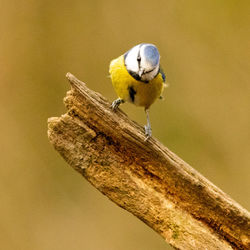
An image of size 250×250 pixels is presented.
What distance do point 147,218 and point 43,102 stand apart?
139 centimetres

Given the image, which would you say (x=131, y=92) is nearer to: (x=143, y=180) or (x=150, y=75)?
(x=150, y=75)

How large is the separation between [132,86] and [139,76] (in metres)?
0.06

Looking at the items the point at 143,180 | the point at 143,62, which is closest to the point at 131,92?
the point at 143,62

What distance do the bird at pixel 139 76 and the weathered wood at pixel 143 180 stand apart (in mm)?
77

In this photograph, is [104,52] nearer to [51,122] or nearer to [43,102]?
[43,102]

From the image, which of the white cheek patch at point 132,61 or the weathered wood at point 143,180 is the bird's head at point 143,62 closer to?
the white cheek patch at point 132,61

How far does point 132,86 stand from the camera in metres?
1.62

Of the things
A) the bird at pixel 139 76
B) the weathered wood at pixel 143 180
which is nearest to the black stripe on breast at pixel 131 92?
the bird at pixel 139 76

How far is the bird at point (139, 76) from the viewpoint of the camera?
1520 mm

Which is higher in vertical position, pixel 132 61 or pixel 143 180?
pixel 132 61

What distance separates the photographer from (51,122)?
1.44 m

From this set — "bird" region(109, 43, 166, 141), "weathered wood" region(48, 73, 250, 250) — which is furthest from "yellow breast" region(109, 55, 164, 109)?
"weathered wood" region(48, 73, 250, 250)

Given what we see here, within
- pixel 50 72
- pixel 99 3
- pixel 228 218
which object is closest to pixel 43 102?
pixel 50 72

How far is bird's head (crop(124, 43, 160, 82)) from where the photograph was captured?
1.51m
